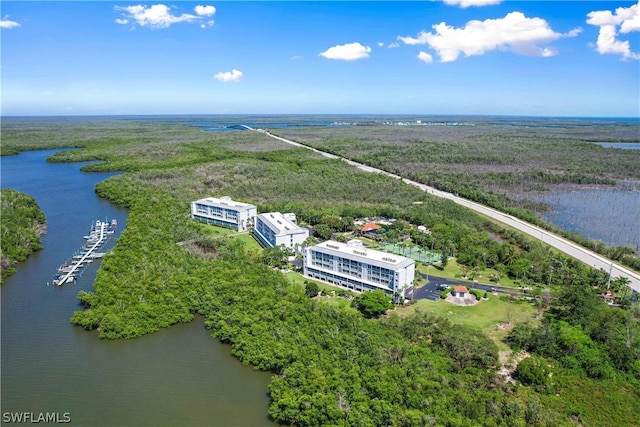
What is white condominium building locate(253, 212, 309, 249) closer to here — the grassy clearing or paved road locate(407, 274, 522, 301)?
paved road locate(407, 274, 522, 301)

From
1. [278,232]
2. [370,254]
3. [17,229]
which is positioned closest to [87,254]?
[17,229]

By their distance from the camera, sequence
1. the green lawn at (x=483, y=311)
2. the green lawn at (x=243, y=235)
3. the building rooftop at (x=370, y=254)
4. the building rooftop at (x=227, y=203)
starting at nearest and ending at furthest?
the green lawn at (x=483, y=311), the building rooftop at (x=370, y=254), the green lawn at (x=243, y=235), the building rooftop at (x=227, y=203)

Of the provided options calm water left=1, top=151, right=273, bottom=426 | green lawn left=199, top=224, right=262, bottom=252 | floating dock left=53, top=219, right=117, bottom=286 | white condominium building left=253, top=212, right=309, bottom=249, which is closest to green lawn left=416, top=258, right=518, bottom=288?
white condominium building left=253, top=212, right=309, bottom=249

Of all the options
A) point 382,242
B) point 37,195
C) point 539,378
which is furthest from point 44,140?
point 539,378

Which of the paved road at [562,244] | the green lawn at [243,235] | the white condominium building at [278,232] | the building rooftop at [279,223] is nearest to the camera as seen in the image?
the paved road at [562,244]

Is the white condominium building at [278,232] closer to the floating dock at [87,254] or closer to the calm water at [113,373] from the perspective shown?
the calm water at [113,373]

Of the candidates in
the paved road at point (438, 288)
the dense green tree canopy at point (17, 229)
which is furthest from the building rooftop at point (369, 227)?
the dense green tree canopy at point (17, 229)

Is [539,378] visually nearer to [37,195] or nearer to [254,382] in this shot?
[254,382]
